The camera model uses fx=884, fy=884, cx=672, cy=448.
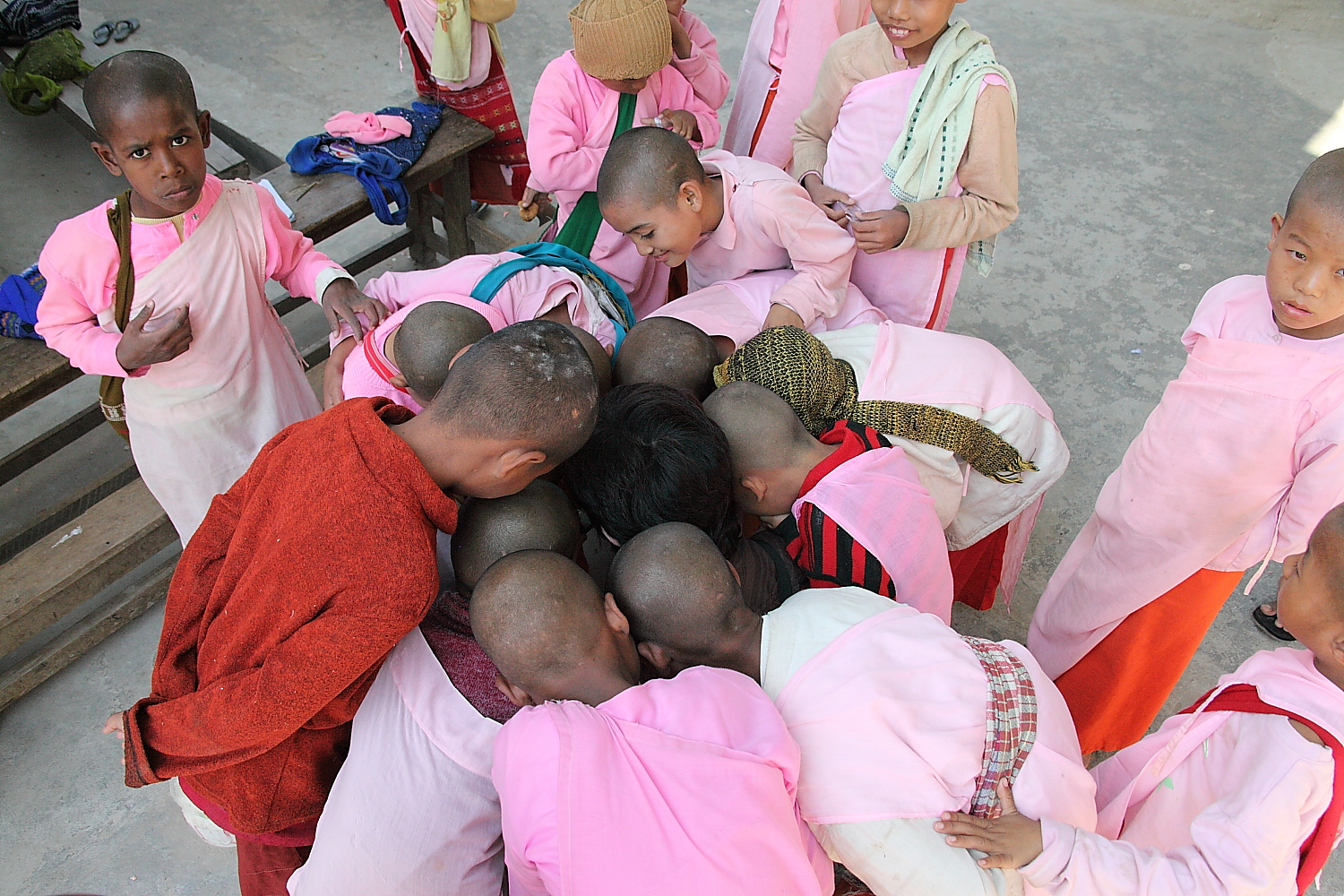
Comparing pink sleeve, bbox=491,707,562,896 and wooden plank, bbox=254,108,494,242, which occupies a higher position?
wooden plank, bbox=254,108,494,242

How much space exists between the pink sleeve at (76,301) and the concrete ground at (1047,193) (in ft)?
3.22

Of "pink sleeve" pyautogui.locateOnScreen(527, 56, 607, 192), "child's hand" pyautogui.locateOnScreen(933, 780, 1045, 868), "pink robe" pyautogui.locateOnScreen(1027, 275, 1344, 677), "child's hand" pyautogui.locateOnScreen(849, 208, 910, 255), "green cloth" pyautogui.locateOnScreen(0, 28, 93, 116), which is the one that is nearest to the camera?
"child's hand" pyautogui.locateOnScreen(933, 780, 1045, 868)

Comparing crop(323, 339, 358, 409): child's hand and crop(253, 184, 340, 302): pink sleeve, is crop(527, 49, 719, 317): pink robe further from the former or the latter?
crop(323, 339, 358, 409): child's hand

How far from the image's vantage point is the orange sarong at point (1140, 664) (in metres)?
1.89

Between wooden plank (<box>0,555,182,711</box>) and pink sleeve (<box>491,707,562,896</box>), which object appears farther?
wooden plank (<box>0,555,182,711</box>)

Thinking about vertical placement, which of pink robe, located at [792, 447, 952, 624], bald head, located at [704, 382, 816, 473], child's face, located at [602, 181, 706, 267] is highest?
child's face, located at [602, 181, 706, 267]

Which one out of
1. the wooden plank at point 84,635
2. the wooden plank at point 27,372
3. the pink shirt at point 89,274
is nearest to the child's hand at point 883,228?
the pink shirt at point 89,274

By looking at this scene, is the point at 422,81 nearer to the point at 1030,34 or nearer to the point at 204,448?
the point at 204,448

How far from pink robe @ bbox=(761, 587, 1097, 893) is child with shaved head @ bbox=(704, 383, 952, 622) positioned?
159 millimetres

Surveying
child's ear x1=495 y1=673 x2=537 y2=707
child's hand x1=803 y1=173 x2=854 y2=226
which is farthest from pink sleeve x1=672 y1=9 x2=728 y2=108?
child's ear x1=495 y1=673 x2=537 y2=707

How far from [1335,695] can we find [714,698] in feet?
2.65

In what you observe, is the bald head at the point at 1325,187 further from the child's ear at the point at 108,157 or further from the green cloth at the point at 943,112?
the child's ear at the point at 108,157

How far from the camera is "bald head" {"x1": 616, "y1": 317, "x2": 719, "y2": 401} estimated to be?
1767mm

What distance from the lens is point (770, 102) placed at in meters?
2.89
